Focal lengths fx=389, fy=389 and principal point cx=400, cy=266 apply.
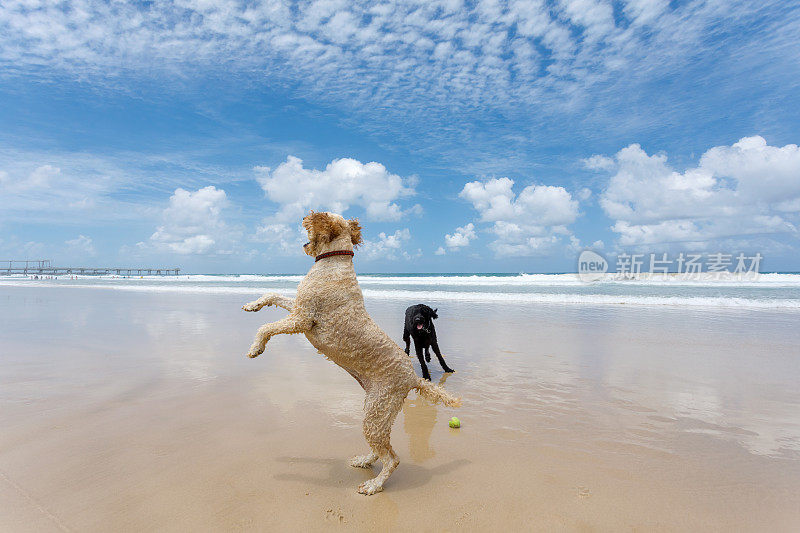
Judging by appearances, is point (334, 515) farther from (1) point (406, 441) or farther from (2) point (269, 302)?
(2) point (269, 302)

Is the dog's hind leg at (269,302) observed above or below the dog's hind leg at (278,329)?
above

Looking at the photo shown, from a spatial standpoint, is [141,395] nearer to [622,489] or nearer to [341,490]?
[341,490]

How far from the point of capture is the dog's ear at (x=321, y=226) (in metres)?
3.07

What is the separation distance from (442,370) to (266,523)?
15.3 ft

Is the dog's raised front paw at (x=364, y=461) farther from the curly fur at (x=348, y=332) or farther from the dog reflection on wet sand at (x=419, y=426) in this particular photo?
the dog reflection on wet sand at (x=419, y=426)

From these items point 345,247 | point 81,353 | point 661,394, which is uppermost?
point 345,247

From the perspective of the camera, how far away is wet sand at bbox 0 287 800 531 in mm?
2867

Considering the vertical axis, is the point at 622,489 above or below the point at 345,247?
below

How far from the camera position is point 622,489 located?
323cm

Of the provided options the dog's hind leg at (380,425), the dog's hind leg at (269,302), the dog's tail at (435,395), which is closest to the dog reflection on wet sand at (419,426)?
the dog's hind leg at (380,425)

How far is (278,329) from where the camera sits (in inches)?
112

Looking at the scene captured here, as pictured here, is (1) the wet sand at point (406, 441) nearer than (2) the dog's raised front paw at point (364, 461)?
Yes

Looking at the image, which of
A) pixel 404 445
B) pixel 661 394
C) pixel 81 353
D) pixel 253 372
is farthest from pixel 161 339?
pixel 661 394

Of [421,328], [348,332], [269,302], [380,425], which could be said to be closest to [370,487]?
[380,425]
